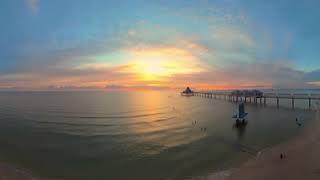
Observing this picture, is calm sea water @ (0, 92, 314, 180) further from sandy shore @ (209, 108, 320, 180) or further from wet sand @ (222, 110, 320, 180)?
wet sand @ (222, 110, 320, 180)

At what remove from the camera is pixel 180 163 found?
84.6 ft

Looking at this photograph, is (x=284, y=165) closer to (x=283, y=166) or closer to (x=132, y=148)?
(x=283, y=166)

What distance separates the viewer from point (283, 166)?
2278cm

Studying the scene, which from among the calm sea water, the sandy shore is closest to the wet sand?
the sandy shore

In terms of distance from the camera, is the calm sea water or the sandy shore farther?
the calm sea water

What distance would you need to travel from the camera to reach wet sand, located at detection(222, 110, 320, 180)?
66.7ft

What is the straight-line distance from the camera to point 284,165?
75.7 feet

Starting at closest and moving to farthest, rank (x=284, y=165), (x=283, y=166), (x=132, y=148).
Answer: (x=283, y=166), (x=284, y=165), (x=132, y=148)

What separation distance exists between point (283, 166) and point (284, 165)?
364 mm

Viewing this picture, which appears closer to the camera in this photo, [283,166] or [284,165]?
[283,166]

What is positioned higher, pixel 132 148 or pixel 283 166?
pixel 283 166

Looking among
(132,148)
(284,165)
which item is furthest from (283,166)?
(132,148)

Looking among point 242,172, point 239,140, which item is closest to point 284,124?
point 239,140

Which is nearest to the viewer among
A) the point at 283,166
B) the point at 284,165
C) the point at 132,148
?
the point at 283,166
